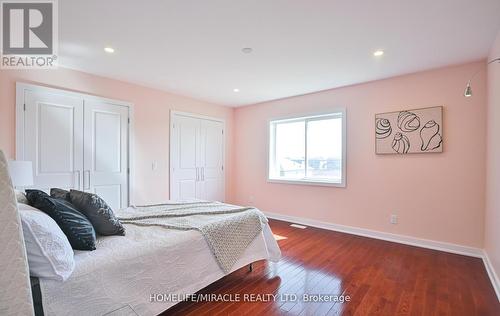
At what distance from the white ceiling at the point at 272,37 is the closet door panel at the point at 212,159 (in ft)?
5.05

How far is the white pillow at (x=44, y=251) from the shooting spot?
1.19 metres

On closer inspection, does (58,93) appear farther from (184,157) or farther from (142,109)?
(184,157)

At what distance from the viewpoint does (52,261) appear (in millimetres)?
1203

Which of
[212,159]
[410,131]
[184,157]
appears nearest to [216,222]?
[184,157]

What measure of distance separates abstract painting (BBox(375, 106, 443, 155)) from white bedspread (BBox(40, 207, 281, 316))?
3.00 meters

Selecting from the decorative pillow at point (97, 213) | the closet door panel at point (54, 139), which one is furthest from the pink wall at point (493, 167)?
the closet door panel at point (54, 139)

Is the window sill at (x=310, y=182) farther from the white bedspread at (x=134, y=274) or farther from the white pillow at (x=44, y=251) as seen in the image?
the white pillow at (x=44, y=251)

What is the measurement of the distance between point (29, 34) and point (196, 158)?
2.98 meters

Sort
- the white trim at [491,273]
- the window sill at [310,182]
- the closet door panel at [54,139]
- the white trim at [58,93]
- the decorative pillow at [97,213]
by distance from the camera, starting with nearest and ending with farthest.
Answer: the decorative pillow at [97,213] → the white trim at [491,273] → the white trim at [58,93] → the closet door panel at [54,139] → the window sill at [310,182]

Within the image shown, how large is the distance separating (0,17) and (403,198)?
16.3 ft

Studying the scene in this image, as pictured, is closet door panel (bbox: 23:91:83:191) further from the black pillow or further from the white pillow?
the white pillow

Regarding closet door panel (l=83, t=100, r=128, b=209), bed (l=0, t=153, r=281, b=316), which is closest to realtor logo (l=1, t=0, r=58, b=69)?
closet door panel (l=83, t=100, r=128, b=209)

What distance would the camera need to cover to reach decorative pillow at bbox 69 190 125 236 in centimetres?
172

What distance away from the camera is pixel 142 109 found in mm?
4008
